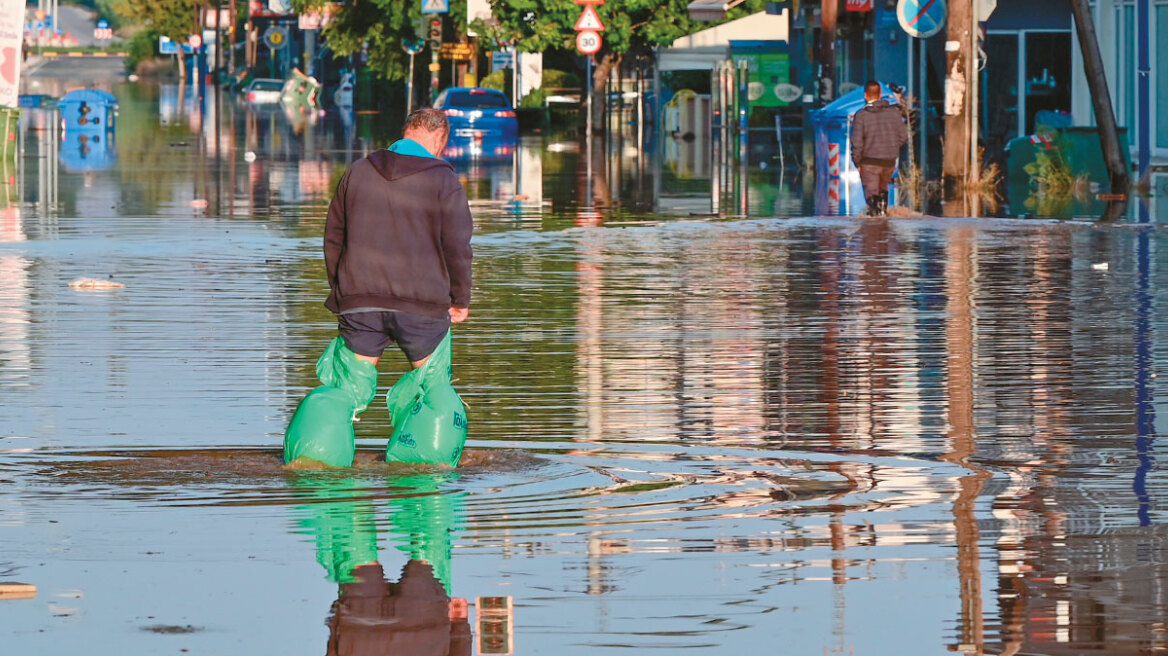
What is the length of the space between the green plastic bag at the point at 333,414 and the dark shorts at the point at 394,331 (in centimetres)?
7

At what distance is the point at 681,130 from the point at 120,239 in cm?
3028

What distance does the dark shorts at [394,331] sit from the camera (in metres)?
8.56

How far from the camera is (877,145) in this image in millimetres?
23828

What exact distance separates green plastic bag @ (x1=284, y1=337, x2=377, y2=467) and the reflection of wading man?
15.5m

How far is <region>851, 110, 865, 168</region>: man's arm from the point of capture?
2397 cm

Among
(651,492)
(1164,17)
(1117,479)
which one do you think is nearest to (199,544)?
(651,492)

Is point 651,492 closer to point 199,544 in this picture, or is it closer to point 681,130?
point 199,544

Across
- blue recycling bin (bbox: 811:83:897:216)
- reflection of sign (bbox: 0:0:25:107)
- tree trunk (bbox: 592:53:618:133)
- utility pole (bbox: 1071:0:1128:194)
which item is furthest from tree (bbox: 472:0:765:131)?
utility pole (bbox: 1071:0:1128:194)

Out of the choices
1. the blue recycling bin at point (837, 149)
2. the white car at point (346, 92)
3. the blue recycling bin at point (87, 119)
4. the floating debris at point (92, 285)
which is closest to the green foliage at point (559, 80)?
the blue recycling bin at point (87, 119)

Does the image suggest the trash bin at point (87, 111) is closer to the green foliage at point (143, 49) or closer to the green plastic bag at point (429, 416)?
the green plastic bag at point (429, 416)

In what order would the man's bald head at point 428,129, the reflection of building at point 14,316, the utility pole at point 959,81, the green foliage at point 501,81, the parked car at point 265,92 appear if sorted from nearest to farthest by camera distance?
the man's bald head at point 428,129 → the reflection of building at point 14,316 → the utility pole at point 959,81 → the green foliage at point 501,81 → the parked car at point 265,92

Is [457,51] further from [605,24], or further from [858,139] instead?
[858,139]

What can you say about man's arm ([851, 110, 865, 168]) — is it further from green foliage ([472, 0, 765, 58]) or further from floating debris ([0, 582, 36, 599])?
green foliage ([472, 0, 765, 58])

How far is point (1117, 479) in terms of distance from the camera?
27.4 ft
